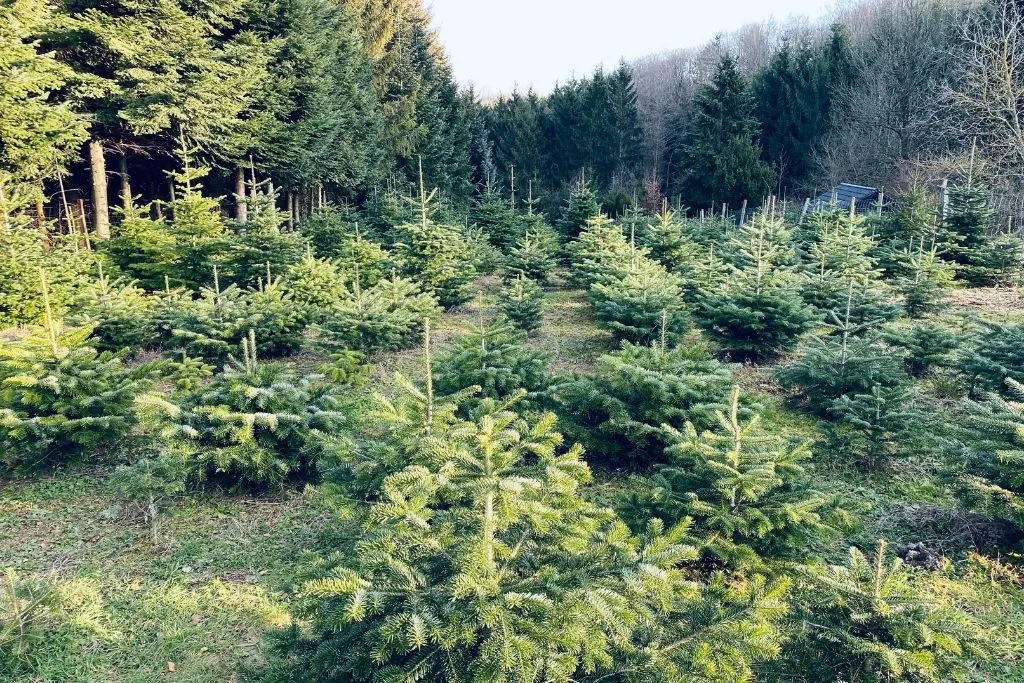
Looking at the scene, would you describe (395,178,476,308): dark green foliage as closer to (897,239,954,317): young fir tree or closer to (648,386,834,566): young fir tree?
(897,239,954,317): young fir tree

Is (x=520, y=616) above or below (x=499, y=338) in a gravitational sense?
below

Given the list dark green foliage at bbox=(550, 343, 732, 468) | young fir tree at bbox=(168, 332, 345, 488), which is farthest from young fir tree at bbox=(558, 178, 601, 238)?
young fir tree at bbox=(168, 332, 345, 488)

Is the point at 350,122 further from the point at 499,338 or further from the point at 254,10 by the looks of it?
the point at 499,338

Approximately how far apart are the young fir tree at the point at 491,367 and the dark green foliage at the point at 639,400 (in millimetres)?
345

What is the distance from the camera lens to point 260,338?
10.2 meters

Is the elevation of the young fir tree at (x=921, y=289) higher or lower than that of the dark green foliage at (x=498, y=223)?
lower

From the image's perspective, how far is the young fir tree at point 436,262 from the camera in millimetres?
13000

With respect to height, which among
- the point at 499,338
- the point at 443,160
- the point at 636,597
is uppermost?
the point at 443,160

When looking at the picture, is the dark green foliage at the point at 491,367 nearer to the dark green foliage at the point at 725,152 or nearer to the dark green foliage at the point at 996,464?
the dark green foliage at the point at 996,464

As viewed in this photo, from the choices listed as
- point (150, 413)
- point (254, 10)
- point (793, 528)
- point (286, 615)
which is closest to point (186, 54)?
point (254, 10)

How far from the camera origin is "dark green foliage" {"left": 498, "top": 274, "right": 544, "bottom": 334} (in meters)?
11.7

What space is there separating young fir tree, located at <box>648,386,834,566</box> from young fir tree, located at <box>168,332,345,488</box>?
3.25 m

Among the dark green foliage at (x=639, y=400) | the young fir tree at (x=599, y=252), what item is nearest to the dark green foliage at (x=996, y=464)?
the dark green foliage at (x=639, y=400)

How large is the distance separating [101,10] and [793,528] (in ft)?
57.4
